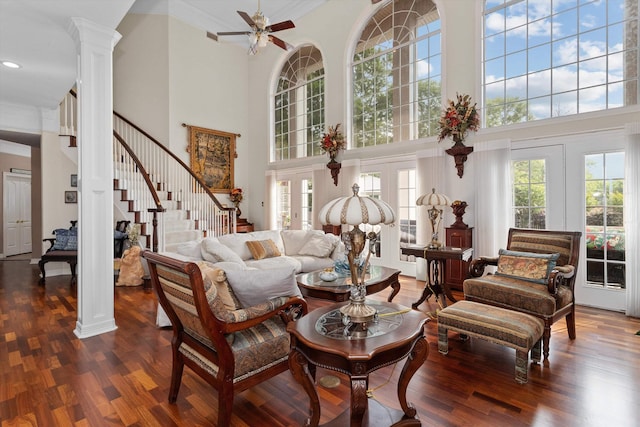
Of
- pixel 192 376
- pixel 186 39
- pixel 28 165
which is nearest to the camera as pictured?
pixel 192 376

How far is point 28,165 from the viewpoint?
30.9 ft

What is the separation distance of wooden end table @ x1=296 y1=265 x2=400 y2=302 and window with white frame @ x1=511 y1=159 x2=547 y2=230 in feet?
7.59

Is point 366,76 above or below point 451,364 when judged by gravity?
above

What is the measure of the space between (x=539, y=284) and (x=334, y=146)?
4496mm

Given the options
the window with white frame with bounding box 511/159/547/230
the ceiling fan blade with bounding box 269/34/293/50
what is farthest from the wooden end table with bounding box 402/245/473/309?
the ceiling fan blade with bounding box 269/34/293/50

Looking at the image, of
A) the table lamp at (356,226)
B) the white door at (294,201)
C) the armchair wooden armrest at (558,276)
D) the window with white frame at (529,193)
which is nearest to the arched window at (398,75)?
the window with white frame at (529,193)

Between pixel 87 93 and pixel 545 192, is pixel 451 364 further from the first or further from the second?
pixel 87 93

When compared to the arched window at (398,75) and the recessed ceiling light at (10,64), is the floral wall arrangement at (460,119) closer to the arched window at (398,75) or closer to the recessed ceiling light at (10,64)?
the arched window at (398,75)

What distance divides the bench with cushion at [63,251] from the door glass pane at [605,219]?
7.57 m

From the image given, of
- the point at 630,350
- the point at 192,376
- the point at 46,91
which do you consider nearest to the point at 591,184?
the point at 630,350

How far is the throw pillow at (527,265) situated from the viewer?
3170 millimetres

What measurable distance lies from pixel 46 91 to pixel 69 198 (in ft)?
7.40

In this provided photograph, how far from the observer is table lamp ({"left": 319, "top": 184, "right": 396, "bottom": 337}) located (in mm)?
1806

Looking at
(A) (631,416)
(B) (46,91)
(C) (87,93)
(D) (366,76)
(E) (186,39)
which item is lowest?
(A) (631,416)
